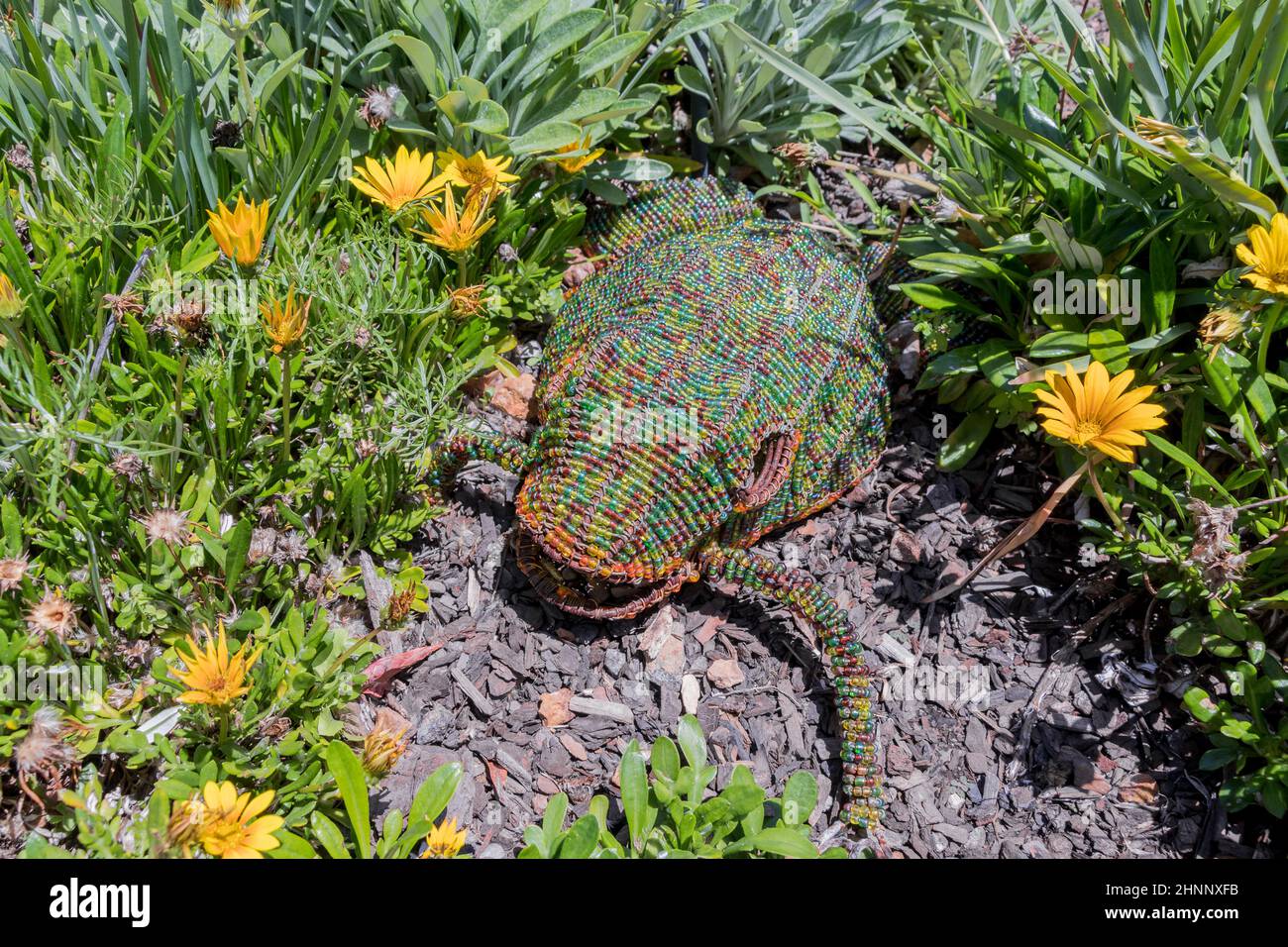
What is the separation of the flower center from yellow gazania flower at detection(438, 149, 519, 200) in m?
1.28

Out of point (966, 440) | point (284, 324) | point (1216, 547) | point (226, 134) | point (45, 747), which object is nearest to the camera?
point (45, 747)

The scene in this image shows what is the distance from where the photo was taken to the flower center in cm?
188

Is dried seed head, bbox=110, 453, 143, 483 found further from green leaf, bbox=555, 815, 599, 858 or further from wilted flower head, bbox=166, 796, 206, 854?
green leaf, bbox=555, 815, 599, 858

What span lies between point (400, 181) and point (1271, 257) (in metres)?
1.76

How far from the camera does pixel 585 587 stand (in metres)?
2.27

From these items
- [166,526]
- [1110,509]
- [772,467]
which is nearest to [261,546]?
[166,526]

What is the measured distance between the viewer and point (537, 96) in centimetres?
265

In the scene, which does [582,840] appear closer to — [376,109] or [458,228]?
[458,228]

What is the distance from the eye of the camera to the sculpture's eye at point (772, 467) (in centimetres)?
227

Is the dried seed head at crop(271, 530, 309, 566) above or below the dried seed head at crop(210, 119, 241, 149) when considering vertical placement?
below

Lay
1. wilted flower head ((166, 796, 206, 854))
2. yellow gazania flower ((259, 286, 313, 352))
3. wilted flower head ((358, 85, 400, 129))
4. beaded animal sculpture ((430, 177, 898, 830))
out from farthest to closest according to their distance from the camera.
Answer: wilted flower head ((358, 85, 400, 129))
beaded animal sculpture ((430, 177, 898, 830))
yellow gazania flower ((259, 286, 313, 352))
wilted flower head ((166, 796, 206, 854))

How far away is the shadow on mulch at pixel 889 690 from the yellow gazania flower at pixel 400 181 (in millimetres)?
664

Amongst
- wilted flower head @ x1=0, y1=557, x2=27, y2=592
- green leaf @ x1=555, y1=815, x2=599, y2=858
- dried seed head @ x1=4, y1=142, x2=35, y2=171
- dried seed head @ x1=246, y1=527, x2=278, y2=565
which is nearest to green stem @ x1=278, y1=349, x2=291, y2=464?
dried seed head @ x1=246, y1=527, x2=278, y2=565

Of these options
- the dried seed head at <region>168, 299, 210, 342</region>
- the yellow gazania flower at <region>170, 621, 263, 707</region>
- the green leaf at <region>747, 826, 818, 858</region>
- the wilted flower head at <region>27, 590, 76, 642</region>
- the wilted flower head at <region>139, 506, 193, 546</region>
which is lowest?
the green leaf at <region>747, 826, 818, 858</region>
